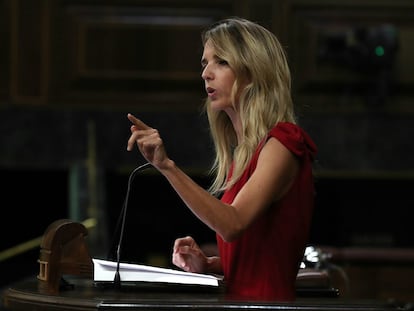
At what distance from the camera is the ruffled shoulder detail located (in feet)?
8.38

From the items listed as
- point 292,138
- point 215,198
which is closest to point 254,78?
point 292,138

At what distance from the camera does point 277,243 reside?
2.58m

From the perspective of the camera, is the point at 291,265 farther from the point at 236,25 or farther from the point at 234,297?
the point at 236,25

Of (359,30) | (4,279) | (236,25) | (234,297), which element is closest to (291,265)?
(234,297)

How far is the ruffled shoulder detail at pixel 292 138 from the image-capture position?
8.38 feet

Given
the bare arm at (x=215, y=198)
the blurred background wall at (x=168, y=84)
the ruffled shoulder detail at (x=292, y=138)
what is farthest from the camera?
the blurred background wall at (x=168, y=84)

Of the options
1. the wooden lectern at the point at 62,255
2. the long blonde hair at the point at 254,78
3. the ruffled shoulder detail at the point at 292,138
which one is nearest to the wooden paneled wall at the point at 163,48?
the long blonde hair at the point at 254,78

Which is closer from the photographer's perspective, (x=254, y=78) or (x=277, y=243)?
(x=277, y=243)

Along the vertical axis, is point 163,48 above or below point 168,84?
above

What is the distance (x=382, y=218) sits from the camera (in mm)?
6770

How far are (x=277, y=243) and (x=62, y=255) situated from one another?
482 millimetres

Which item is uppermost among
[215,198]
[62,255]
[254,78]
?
[254,78]

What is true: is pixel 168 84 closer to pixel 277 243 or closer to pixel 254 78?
pixel 254 78

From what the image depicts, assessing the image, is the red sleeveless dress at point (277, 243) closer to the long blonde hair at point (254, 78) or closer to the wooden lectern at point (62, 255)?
the long blonde hair at point (254, 78)
